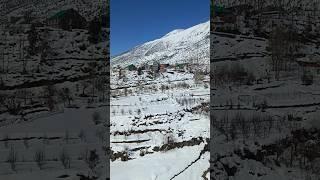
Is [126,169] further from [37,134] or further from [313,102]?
[313,102]

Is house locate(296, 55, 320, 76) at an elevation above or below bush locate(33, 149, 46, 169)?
above

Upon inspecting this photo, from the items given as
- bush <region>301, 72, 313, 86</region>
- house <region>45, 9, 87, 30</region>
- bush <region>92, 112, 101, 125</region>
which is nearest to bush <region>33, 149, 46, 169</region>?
bush <region>92, 112, 101, 125</region>

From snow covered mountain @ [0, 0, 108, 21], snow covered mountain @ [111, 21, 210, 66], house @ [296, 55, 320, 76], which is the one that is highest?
snow covered mountain @ [111, 21, 210, 66]

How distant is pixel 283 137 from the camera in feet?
9.23

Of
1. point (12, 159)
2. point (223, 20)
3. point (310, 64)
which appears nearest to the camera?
point (12, 159)

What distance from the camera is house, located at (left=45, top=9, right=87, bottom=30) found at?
286cm

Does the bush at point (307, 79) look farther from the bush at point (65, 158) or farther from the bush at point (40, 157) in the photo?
the bush at point (40, 157)

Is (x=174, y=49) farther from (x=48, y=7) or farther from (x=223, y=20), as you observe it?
(x=48, y=7)

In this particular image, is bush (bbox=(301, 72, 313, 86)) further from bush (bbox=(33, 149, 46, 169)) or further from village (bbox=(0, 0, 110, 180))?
bush (bbox=(33, 149, 46, 169))

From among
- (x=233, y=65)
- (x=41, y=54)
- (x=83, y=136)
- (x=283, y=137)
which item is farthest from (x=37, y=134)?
(x=283, y=137)

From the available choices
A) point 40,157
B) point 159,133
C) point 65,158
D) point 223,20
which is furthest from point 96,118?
point 159,133

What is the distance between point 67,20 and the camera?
2.88m

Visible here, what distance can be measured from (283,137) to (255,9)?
1.03m

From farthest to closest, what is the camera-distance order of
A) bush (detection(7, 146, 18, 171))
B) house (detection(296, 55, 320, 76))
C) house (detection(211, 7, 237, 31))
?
house (detection(211, 7, 237, 31))
house (detection(296, 55, 320, 76))
bush (detection(7, 146, 18, 171))
